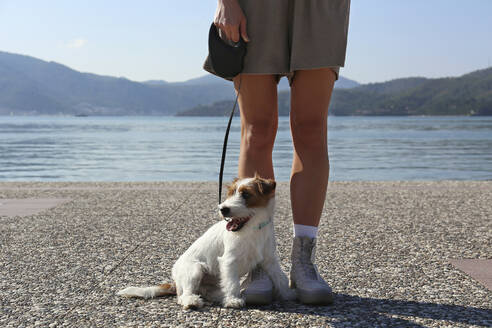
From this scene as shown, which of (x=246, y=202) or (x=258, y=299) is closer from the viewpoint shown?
(x=246, y=202)

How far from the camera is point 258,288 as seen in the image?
2668 mm

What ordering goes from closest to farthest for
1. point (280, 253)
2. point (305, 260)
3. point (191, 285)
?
point (191, 285)
point (305, 260)
point (280, 253)

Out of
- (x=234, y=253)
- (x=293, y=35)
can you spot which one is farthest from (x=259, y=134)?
(x=234, y=253)

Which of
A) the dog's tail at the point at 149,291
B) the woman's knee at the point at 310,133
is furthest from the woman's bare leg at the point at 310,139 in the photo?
the dog's tail at the point at 149,291

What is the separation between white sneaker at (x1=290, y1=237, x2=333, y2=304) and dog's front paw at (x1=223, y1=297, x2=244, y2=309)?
0.33 metres

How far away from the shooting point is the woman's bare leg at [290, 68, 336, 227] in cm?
282

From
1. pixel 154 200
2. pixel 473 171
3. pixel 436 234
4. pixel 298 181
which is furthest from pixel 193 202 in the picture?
pixel 473 171

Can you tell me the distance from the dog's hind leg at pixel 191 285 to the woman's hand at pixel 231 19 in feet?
4.11

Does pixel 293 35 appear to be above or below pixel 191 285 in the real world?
above

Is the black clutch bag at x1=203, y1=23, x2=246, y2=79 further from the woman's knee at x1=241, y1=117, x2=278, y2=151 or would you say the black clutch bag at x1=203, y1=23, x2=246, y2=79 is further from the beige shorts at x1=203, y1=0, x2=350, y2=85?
the woman's knee at x1=241, y1=117, x2=278, y2=151

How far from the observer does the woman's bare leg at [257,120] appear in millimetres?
2865

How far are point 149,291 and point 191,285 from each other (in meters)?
0.32

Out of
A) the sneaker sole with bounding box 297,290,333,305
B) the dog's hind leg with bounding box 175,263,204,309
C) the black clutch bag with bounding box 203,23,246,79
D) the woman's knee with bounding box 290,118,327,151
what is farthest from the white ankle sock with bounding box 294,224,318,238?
the black clutch bag with bounding box 203,23,246,79

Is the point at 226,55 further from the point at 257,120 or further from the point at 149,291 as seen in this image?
the point at 149,291
